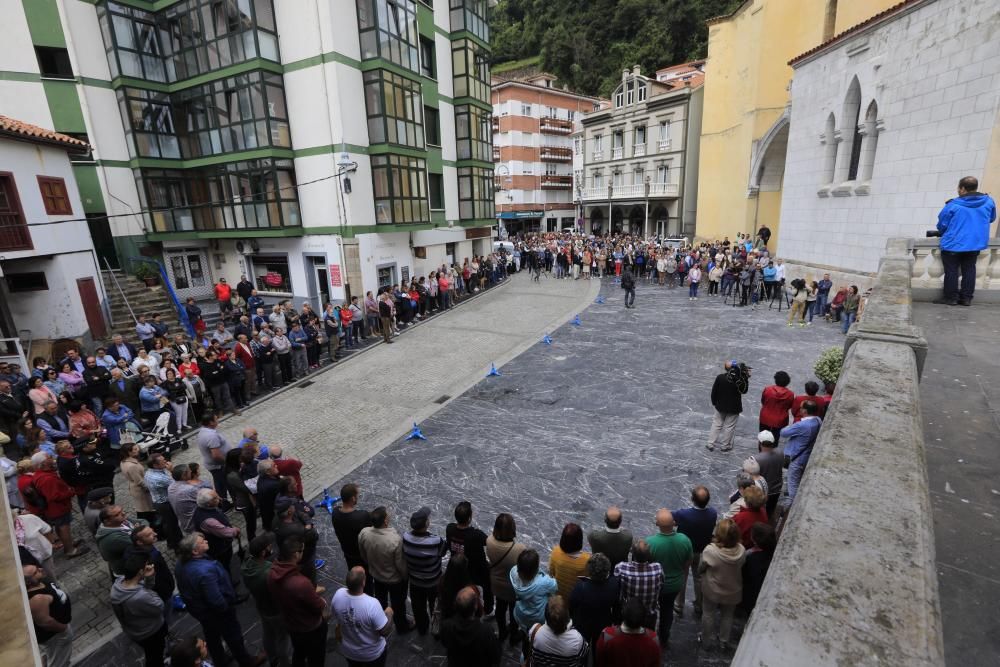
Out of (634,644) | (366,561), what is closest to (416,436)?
(366,561)

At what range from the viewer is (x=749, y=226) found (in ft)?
86.8

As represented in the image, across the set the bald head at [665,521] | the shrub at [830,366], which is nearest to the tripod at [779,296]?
the shrub at [830,366]

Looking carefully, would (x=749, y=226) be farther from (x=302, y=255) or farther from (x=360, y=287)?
(x=302, y=255)

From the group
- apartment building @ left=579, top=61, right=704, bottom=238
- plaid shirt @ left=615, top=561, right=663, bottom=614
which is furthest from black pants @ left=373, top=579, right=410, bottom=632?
apartment building @ left=579, top=61, right=704, bottom=238

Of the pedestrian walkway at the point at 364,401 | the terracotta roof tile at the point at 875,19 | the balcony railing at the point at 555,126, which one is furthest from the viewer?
the balcony railing at the point at 555,126

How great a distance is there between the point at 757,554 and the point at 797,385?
295 inches

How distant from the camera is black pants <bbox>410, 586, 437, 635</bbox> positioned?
5039mm

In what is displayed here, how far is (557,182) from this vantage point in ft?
174

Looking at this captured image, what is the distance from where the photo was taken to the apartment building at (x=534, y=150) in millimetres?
47062

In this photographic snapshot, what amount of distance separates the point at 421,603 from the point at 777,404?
590 cm

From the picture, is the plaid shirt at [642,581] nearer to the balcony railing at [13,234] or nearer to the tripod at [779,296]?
the tripod at [779,296]

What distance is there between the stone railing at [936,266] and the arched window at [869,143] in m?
8.62

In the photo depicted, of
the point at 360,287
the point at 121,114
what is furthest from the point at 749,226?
the point at 121,114

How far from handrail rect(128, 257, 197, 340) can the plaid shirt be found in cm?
1802
